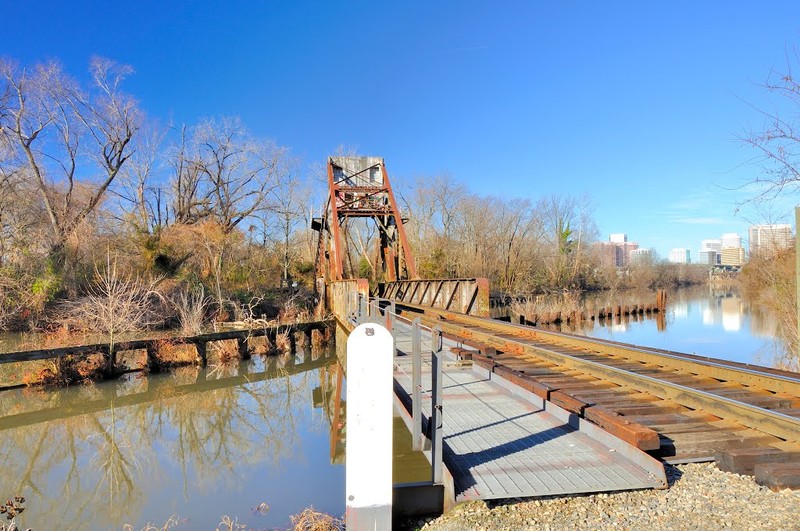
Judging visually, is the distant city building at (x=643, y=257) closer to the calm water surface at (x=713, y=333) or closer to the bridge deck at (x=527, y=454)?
the calm water surface at (x=713, y=333)

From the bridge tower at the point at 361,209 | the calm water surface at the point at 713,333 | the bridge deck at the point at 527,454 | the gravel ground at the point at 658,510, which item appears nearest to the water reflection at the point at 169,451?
the bridge deck at the point at 527,454

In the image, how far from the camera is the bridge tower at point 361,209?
2167 centimetres

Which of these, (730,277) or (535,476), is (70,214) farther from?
(730,277)

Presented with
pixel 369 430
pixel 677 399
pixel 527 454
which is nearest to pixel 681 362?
pixel 677 399

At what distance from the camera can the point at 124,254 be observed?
24109 millimetres

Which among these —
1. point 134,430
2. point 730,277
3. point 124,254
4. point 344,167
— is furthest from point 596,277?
point 134,430

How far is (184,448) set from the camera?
8234 millimetres

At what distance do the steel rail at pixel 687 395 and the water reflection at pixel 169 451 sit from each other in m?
3.42

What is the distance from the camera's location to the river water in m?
5.72

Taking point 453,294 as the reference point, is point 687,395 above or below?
below

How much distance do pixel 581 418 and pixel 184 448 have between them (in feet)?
22.3

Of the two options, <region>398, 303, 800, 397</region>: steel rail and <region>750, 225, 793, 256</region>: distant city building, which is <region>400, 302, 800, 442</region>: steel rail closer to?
<region>398, 303, 800, 397</region>: steel rail

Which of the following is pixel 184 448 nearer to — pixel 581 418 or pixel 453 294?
pixel 581 418

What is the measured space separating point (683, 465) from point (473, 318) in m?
7.93
